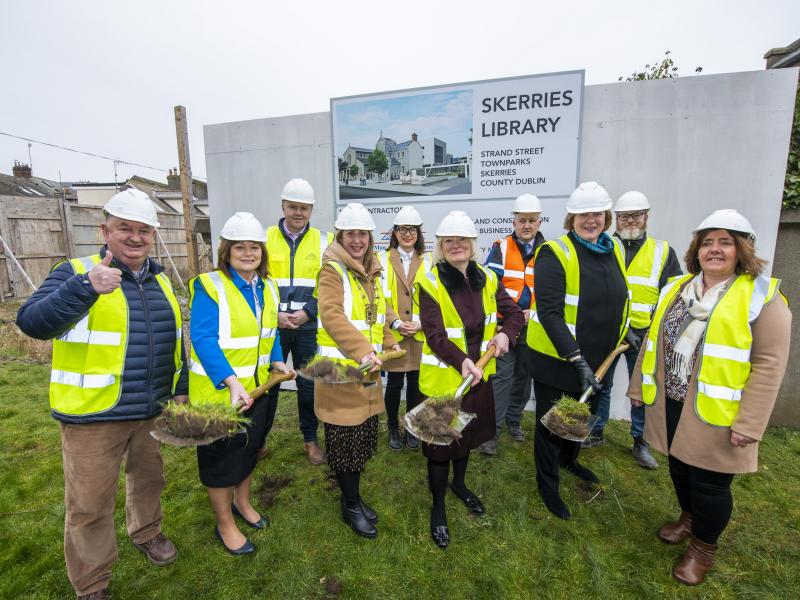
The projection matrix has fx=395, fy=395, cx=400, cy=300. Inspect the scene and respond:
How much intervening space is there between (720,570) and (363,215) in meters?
3.36

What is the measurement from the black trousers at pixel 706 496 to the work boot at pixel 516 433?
6.12 ft

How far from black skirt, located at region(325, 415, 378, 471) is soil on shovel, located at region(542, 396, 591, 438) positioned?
126 centimetres

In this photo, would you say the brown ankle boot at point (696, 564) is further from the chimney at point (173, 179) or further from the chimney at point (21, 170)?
the chimney at point (21, 170)

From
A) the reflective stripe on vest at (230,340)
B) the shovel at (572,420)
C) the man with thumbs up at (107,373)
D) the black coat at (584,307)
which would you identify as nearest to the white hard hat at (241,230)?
the reflective stripe on vest at (230,340)

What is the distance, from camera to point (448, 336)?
104 inches

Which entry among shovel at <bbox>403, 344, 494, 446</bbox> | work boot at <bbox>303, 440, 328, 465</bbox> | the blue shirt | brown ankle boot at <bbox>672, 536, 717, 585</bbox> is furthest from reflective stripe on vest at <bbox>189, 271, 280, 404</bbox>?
brown ankle boot at <bbox>672, 536, 717, 585</bbox>

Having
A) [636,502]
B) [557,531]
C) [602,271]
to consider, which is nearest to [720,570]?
[636,502]

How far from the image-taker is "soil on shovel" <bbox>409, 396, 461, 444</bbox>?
Result: 243 centimetres

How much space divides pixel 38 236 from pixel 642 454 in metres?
16.1

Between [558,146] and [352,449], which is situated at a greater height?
[558,146]

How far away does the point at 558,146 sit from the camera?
433 cm

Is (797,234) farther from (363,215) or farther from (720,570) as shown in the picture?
(363,215)

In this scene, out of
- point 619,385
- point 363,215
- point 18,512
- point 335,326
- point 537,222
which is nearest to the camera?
point 335,326

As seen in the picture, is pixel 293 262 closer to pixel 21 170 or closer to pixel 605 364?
pixel 605 364
